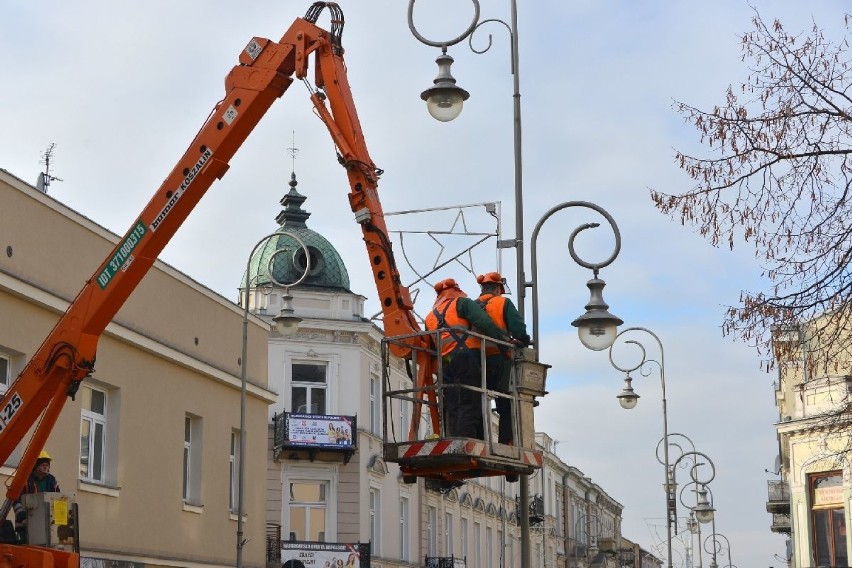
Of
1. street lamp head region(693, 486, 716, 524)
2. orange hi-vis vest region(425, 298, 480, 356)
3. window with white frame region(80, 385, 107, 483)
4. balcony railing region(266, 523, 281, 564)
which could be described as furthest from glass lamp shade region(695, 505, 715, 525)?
orange hi-vis vest region(425, 298, 480, 356)

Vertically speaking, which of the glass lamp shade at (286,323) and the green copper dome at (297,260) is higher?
the green copper dome at (297,260)

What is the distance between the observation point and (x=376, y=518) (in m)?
47.1

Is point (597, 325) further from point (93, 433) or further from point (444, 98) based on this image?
point (93, 433)

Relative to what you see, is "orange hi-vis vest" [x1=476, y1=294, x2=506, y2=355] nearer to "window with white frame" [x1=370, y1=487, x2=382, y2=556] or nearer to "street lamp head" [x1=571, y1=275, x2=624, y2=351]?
"street lamp head" [x1=571, y1=275, x2=624, y2=351]

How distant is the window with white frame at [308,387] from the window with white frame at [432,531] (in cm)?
878

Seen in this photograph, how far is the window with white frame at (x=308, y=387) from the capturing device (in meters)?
45.7

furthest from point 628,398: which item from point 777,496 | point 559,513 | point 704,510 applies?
point 559,513

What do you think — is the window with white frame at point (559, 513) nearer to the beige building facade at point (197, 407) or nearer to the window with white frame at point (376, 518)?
the beige building facade at point (197, 407)

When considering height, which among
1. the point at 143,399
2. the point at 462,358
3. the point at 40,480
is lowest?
the point at 40,480

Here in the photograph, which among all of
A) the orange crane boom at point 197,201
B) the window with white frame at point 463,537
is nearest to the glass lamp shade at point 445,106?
the orange crane boom at point 197,201

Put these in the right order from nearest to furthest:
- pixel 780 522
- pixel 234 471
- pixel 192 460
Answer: pixel 192 460 < pixel 234 471 < pixel 780 522

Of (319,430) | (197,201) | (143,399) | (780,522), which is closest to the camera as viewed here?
(197,201)

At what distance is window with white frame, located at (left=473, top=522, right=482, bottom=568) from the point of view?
5947 cm

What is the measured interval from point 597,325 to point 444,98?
3.48 metres
